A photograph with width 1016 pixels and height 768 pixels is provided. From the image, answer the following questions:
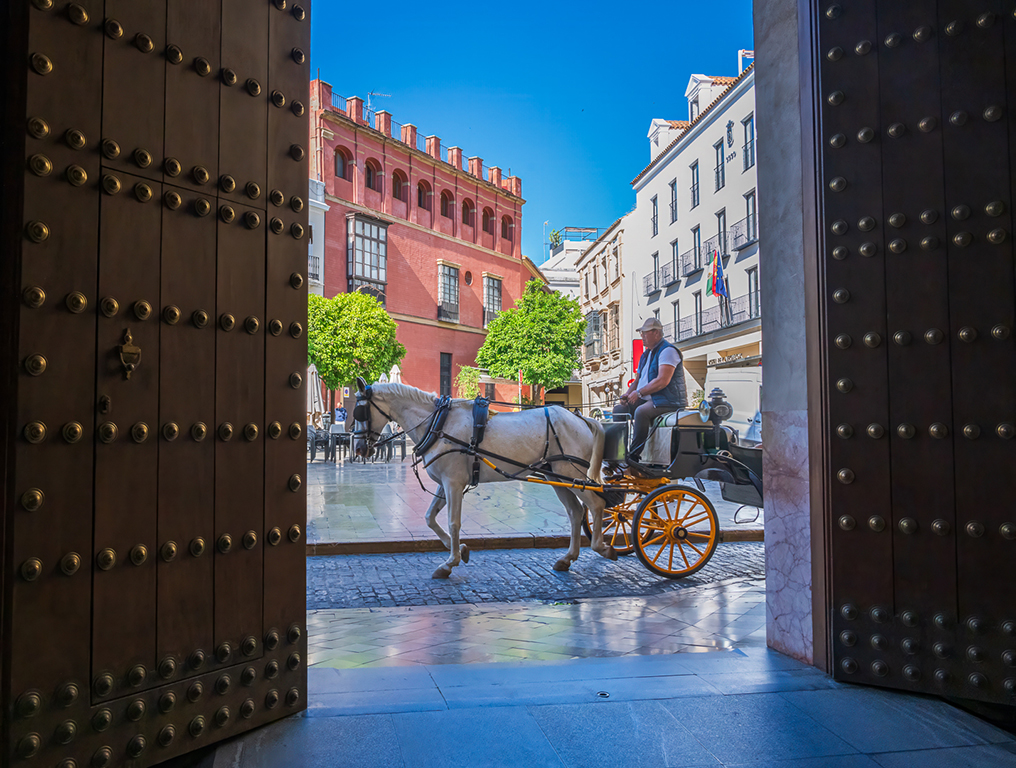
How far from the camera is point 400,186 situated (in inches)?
1471

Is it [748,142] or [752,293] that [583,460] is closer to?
[752,293]

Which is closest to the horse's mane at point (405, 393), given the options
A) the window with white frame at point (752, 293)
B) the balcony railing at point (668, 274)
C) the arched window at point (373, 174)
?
the window with white frame at point (752, 293)

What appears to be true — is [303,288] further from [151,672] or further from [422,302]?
[422,302]

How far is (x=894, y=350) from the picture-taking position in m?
2.88

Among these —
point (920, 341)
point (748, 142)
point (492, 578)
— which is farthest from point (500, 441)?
point (748, 142)

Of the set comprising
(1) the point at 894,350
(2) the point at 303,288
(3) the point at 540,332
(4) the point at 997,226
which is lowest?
(1) the point at 894,350

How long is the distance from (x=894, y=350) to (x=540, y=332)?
3459 centimetres

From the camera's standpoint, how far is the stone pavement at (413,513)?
779cm

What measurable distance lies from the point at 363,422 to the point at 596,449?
2.31 meters

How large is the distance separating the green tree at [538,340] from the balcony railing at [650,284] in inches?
152

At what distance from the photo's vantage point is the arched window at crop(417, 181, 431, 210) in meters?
38.6

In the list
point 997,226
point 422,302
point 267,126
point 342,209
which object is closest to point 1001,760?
point 997,226

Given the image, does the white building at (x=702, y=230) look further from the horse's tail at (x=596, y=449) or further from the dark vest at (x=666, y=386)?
the horse's tail at (x=596, y=449)

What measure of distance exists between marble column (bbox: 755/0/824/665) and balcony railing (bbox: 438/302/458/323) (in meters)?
35.7
